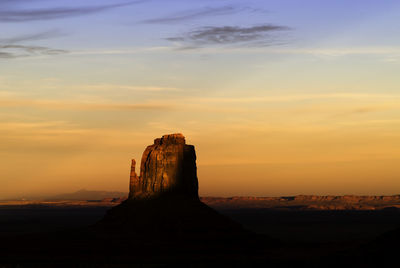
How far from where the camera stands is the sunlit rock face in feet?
452

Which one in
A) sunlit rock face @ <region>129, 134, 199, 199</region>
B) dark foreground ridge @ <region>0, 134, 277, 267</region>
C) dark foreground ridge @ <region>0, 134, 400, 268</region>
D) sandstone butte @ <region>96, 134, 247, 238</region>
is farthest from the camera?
sunlit rock face @ <region>129, 134, 199, 199</region>

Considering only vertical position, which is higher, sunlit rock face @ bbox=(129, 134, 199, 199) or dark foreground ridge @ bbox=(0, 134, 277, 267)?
sunlit rock face @ bbox=(129, 134, 199, 199)

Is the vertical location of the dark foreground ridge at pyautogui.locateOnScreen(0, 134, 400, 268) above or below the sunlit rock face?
below

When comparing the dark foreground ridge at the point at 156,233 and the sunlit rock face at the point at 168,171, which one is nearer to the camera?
the dark foreground ridge at the point at 156,233

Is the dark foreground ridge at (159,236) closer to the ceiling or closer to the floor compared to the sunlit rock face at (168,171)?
closer to the floor

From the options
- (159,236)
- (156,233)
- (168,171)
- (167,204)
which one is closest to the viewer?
(159,236)

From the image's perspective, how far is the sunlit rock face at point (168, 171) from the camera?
452 feet

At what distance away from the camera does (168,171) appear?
13825 cm

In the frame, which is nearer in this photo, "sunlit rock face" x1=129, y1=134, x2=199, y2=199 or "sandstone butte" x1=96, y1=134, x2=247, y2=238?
"sandstone butte" x1=96, y1=134, x2=247, y2=238

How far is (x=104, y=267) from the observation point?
317 feet

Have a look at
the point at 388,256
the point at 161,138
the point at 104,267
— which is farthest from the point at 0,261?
the point at 388,256

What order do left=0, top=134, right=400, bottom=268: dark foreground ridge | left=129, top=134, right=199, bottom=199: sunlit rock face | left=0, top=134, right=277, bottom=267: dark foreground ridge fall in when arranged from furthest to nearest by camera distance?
left=129, top=134, right=199, bottom=199: sunlit rock face < left=0, top=134, right=277, bottom=267: dark foreground ridge < left=0, top=134, right=400, bottom=268: dark foreground ridge

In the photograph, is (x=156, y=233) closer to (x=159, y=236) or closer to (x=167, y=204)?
(x=159, y=236)

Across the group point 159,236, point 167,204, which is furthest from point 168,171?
point 159,236
